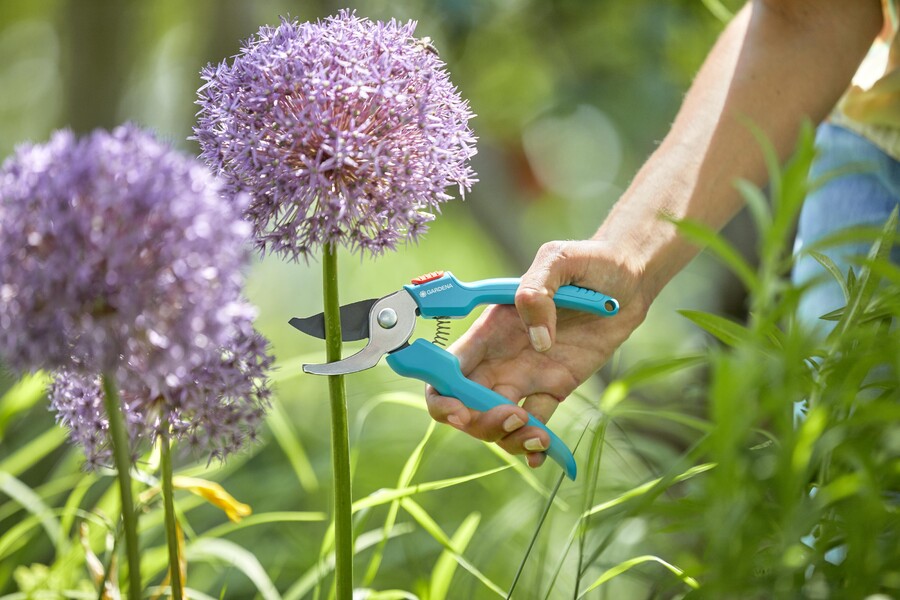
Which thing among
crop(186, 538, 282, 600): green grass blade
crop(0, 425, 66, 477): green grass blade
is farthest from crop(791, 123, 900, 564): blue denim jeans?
crop(0, 425, 66, 477): green grass blade

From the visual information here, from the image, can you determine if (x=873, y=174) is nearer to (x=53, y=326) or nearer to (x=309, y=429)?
(x=53, y=326)

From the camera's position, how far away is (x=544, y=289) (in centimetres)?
90

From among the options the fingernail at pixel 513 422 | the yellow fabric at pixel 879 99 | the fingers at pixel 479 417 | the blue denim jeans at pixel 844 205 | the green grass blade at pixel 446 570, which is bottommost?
the green grass blade at pixel 446 570

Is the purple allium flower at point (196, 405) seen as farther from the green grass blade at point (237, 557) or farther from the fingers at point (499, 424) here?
the green grass blade at point (237, 557)

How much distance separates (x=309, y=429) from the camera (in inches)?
118

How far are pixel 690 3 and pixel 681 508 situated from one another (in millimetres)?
1973

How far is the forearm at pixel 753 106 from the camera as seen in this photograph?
1.12 meters

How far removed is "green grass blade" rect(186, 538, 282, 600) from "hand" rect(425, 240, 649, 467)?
1.04 feet

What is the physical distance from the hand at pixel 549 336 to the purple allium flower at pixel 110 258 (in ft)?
1.20

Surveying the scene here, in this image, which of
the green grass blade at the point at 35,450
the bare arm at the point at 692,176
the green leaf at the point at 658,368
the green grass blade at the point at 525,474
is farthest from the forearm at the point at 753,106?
the green grass blade at the point at 35,450

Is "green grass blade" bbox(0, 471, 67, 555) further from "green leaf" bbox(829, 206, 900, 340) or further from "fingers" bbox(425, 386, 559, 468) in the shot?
"green leaf" bbox(829, 206, 900, 340)

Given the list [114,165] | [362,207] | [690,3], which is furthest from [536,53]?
[114,165]

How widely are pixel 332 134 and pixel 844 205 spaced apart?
756 mm

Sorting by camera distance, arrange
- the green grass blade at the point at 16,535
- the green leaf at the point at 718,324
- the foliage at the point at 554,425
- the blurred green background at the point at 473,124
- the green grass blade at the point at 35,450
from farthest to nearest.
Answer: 1. the blurred green background at the point at 473,124
2. the green grass blade at the point at 35,450
3. the green grass blade at the point at 16,535
4. the green leaf at the point at 718,324
5. the foliage at the point at 554,425
